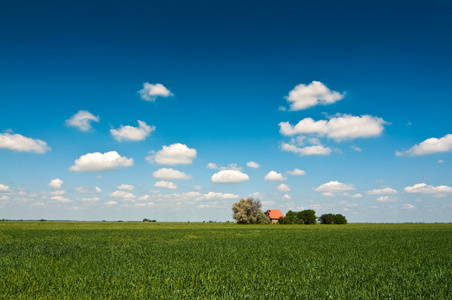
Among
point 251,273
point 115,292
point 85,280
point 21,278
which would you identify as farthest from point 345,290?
point 21,278

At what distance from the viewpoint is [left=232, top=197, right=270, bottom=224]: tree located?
4156 inches

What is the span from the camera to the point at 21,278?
11.4 m

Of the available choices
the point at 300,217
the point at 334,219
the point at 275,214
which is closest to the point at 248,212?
the point at 300,217

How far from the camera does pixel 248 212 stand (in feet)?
350

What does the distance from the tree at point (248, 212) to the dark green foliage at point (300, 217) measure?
1093 centimetres

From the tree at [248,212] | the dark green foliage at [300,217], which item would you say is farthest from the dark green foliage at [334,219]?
the tree at [248,212]

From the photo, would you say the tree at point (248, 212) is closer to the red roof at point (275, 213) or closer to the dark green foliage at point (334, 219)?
the dark green foliage at point (334, 219)

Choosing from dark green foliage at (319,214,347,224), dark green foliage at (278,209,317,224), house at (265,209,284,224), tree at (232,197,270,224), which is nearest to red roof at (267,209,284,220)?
house at (265,209,284,224)

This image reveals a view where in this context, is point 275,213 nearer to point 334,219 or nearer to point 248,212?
point 334,219

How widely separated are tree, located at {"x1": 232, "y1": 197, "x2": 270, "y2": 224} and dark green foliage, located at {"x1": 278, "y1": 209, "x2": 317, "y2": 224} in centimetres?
1093

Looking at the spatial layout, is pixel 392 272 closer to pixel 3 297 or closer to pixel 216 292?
pixel 216 292

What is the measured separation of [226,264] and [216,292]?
5374mm

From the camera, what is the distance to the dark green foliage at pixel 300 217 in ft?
373

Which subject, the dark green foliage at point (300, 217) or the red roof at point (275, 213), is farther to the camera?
the red roof at point (275, 213)
